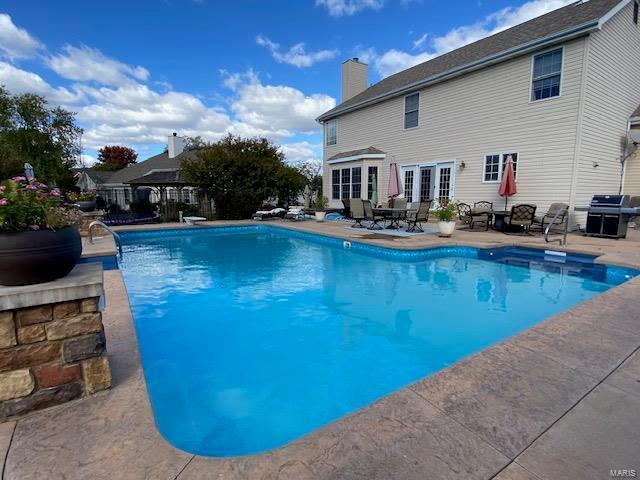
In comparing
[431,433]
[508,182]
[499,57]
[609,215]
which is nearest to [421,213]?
[508,182]

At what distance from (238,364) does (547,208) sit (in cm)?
1061

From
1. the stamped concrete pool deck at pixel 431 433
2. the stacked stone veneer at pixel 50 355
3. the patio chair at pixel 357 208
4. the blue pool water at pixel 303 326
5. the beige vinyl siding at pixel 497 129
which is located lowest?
the blue pool water at pixel 303 326

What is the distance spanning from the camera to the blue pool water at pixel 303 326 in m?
2.84

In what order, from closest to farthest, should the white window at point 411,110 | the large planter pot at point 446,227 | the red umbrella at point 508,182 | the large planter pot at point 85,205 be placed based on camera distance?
the large planter pot at point 446,227
the red umbrella at point 508,182
the large planter pot at point 85,205
the white window at point 411,110

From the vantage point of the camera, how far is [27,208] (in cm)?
201

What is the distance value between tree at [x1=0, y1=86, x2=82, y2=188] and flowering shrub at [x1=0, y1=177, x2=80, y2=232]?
23.5m

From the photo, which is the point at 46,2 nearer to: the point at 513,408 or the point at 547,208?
the point at 513,408

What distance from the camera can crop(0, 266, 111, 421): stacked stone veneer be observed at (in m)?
1.90

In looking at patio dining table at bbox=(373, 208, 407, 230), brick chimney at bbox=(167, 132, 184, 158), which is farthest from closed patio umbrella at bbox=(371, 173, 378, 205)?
brick chimney at bbox=(167, 132, 184, 158)

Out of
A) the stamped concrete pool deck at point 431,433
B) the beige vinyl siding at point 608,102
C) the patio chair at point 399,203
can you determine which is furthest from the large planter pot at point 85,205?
the beige vinyl siding at point 608,102

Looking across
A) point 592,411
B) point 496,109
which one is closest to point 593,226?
point 496,109

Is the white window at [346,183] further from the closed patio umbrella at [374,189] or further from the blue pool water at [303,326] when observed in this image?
the blue pool water at [303,326]

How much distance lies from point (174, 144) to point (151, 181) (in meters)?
13.9

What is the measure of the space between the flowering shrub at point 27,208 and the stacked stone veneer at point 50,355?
0.49 metres
